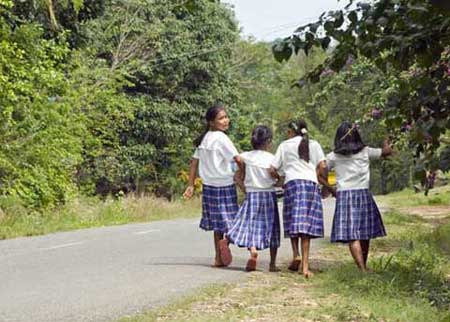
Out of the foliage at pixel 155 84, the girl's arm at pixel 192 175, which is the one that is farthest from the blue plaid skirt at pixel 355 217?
the foliage at pixel 155 84

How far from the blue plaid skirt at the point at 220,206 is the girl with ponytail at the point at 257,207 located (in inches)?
6.4

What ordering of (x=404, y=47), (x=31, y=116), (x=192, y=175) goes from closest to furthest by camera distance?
(x=404, y=47) < (x=192, y=175) < (x=31, y=116)

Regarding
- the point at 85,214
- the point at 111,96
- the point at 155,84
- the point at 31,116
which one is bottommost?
the point at 85,214

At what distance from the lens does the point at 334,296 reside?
26.0 ft

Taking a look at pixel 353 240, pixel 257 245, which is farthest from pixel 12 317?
pixel 353 240

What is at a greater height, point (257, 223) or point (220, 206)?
point (220, 206)

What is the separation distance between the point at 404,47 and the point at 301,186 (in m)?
3.72

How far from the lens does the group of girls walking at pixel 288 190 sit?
31.5 feet

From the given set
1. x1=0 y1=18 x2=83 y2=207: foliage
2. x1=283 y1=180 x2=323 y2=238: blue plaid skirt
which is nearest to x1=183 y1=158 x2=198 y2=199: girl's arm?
Result: x1=283 y1=180 x2=323 y2=238: blue plaid skirt

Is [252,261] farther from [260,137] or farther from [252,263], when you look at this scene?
[260,137]

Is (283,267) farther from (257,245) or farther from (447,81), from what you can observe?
(447,81)

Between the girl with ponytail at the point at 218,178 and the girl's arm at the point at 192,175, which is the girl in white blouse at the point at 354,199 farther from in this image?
the girl's arm at the point at 192,175

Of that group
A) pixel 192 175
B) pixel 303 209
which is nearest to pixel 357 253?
pixel 303 209

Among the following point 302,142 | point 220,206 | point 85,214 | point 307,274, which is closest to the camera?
point 307,274
